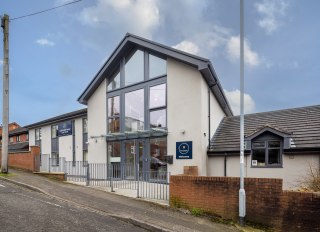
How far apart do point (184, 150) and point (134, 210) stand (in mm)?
6008

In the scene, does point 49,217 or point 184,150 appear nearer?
point 49,217

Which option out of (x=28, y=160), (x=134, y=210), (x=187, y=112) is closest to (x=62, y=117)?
(x=28, y=160)

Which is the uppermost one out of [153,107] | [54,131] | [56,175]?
[153,107]

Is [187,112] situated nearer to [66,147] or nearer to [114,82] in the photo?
[114,82]

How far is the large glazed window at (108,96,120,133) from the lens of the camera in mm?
18438

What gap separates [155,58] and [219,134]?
18.9 ft

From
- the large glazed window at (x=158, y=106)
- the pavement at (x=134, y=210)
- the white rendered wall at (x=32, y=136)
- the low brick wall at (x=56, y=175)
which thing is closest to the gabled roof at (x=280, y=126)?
the large glazed window at (x=158, y=106)

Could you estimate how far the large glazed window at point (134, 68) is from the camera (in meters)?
17.6

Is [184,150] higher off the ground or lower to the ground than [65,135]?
lower

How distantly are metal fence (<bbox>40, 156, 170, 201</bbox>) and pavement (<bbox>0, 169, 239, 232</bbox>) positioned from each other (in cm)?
121

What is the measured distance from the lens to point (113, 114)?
1875 cm

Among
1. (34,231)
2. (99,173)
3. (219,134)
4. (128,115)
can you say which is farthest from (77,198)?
(219,134)

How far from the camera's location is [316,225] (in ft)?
25.0

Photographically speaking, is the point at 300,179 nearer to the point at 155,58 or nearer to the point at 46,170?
the point at 155,58
